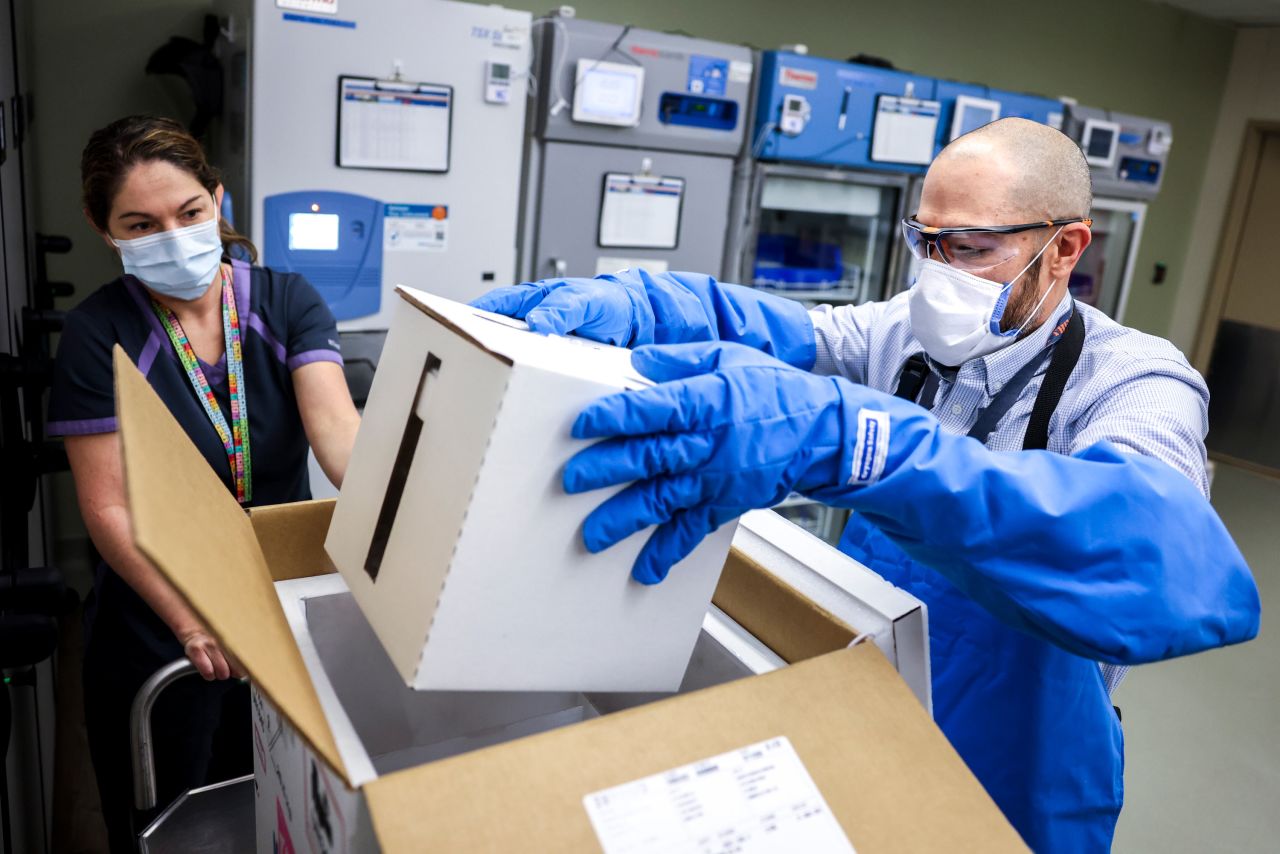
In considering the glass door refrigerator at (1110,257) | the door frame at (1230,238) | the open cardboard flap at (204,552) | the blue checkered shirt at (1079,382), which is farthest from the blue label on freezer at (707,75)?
the door frame at (1230,238)

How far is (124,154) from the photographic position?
144 centimetres

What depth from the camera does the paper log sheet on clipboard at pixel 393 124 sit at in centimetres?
239

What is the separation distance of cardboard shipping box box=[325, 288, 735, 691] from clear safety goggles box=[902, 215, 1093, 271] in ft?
1.97

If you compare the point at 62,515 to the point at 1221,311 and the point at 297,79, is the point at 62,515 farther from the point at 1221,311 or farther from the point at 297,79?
the point at 1221,311

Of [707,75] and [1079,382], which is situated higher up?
[707,75]

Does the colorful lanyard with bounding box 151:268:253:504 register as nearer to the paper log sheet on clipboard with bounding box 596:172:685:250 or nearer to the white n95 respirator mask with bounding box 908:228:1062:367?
the white n95 respirator mask with bounding box 908:228:1062:367

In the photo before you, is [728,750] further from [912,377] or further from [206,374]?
[206,374]

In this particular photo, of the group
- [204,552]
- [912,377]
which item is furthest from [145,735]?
[912,377]

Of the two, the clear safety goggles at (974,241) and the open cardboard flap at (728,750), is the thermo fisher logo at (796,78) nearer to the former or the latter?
the clear safety goggles at (974,241)

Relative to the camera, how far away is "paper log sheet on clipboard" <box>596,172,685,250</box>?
2.88 metres

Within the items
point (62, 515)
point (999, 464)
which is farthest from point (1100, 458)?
point (62, 515)

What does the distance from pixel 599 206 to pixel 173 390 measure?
5.48 feet

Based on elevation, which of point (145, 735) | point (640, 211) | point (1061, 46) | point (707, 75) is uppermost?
point (1061, 46)

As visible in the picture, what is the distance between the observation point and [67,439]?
141 centimetres
